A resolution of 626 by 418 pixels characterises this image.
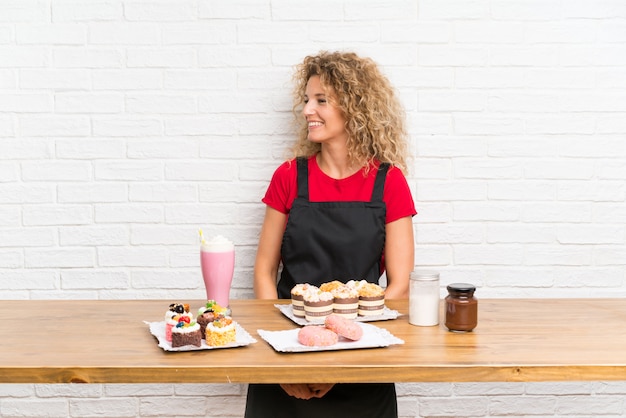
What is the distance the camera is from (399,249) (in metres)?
2.37

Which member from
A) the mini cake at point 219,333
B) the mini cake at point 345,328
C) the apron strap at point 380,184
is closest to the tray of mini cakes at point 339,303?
the mini cake at point 345,328

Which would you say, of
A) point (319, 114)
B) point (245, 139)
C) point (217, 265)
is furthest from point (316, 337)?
point (245, 139)

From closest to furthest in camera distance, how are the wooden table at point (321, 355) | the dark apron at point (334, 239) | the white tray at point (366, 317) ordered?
the wooden table at point (321, 355) < the white tray at point (366, 317) < the dark apron at point (334, 239)

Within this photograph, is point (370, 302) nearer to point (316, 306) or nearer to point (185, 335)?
point (316, 306)

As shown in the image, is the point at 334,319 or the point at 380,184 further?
the point at 380,184

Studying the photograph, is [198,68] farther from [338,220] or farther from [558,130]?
[558,130]

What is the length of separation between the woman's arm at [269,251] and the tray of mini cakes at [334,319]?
0.49 meters

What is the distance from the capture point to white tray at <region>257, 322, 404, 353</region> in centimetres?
150

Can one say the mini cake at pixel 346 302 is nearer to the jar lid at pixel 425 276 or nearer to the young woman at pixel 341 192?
the jar lid at pixel 425 276

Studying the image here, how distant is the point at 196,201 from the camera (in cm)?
261

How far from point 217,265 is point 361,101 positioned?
35.8 inches

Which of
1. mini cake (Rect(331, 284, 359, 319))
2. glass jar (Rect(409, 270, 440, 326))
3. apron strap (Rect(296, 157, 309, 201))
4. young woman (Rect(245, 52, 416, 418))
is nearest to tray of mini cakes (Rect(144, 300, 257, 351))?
mini cake (Rect(331, 284, 359, 319))

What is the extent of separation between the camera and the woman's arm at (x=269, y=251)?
2420mm

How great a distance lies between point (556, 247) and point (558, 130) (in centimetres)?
45
